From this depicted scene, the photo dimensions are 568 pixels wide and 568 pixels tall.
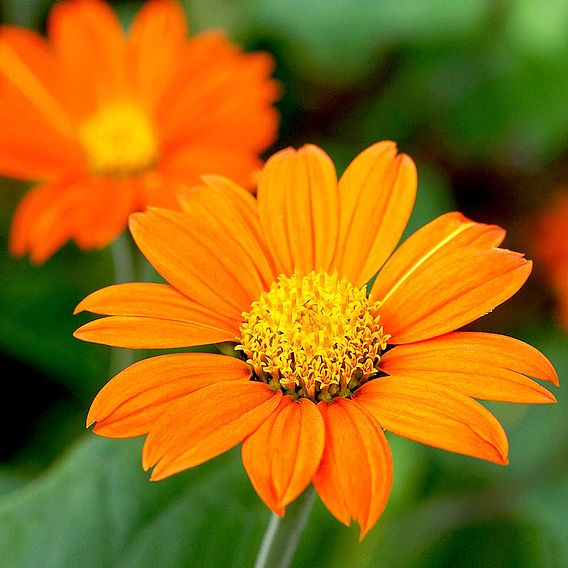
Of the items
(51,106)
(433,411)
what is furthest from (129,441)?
(51,106)

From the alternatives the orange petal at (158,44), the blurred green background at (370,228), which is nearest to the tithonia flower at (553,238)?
the blurred green background at (370,228)

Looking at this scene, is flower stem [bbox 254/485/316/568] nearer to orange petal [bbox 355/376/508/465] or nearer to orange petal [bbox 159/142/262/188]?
orange petal [bbox 355/376/508/465]

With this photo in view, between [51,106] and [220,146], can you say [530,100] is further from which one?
[51,106]

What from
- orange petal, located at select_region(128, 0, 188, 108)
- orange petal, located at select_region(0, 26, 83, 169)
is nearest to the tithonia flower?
orange petal, located at select_region(128, 0, 188, 108)

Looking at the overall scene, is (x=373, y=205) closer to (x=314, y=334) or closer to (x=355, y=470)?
(x=314, y=334)

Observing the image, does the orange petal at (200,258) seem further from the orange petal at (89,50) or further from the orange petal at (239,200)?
the orange petal at (89,50)

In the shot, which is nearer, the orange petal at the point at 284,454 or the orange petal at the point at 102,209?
the orange petal at the point at 284,454
